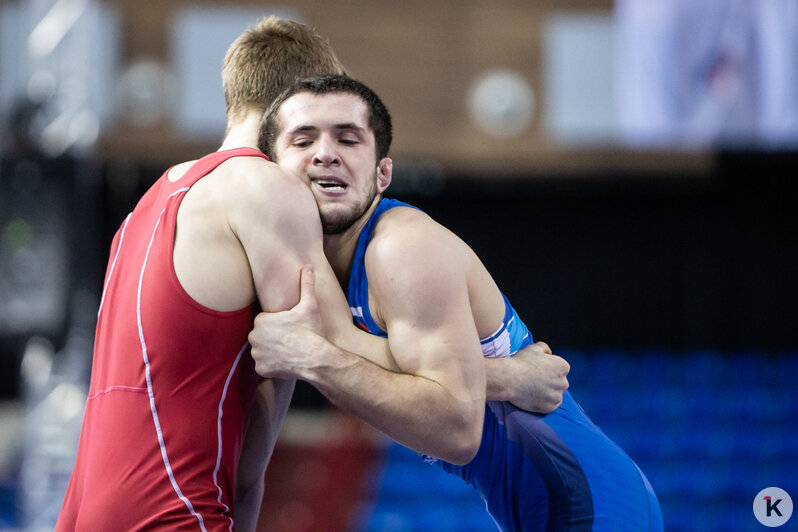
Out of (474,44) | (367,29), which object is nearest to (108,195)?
(367,29)

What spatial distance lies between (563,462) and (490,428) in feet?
0.68

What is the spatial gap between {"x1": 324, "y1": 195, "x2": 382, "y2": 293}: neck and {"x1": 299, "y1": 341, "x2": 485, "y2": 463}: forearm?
0.35 m

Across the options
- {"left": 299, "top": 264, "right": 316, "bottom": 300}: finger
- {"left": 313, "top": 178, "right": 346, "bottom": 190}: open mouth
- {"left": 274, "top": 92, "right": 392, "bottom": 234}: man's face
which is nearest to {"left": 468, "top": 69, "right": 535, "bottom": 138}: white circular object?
{"left": 274, "top": 92, "right": 392, "bottom": 234}: man's face

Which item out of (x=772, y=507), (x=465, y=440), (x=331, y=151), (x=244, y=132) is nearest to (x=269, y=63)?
(x=244, y=132)

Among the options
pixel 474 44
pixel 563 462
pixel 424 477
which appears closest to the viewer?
pixel 563 462

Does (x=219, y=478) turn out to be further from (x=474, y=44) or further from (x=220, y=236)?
(x=474, y=44)

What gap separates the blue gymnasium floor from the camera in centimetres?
739

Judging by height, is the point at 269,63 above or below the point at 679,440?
above

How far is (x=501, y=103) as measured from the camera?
9578mm

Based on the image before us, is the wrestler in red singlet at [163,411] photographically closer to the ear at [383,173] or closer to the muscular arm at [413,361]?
the muscular arm at [413,361]

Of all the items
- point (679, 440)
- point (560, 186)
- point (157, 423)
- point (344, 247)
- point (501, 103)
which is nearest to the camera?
point (157, 423)

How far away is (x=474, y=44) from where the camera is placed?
9.65m

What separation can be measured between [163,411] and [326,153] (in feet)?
2.32

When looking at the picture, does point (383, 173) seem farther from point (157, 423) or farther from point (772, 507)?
point (772, 507)
